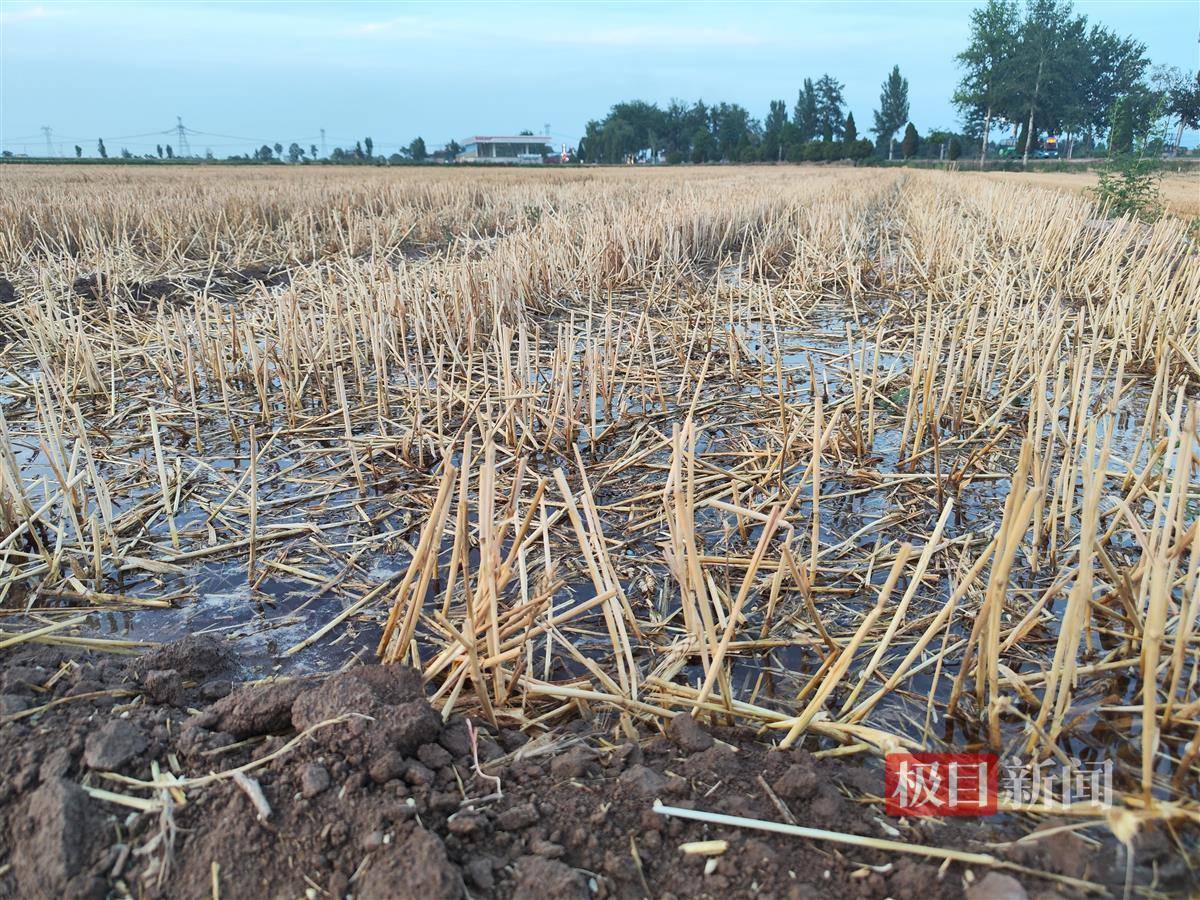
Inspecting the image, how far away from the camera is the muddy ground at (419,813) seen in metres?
1.36

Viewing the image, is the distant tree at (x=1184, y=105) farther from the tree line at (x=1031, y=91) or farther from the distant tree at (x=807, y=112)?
the distant tree at (x=807, y=112)

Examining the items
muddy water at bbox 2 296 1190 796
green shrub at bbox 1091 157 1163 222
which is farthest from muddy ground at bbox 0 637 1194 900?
green shrub at bbox 1091 157 1163 222

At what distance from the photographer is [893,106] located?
7906 centimetres

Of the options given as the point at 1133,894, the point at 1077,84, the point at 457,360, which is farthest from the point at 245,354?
the point at 1077,84

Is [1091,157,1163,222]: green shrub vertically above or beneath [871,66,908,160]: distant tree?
beneath

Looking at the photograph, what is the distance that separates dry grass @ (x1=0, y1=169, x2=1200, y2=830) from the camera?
1.88 metres

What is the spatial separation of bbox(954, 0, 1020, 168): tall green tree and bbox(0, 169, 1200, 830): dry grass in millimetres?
58583

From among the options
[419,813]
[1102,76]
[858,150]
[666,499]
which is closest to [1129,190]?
[666,499]

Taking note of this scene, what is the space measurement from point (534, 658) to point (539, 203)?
1205 centimetres

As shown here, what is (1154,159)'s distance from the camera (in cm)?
999

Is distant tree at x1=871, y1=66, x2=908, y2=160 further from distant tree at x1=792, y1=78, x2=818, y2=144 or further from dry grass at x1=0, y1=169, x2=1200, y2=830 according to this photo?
dry grass at x1=0, y1=169, x2=1200, y2=830

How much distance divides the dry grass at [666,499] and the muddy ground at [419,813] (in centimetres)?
16

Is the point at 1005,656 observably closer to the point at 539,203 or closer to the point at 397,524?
the point at 397,524

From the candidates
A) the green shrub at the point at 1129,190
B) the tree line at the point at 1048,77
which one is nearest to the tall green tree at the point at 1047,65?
the tree line at the point at 1048,77
